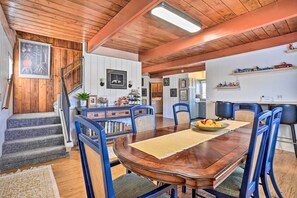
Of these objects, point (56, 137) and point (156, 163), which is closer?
point (156, 163)

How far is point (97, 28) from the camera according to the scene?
3.26m

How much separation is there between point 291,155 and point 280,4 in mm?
2877

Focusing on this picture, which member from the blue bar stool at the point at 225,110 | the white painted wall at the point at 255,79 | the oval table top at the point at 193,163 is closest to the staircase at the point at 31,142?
the oval table top at the point at 193,163

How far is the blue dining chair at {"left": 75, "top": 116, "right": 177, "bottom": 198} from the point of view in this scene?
0.73m

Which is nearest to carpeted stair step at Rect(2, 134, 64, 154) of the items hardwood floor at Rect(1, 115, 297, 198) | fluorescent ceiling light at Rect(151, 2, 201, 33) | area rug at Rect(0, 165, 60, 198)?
hardwood floor at Rect(1, 115, 297, 198)

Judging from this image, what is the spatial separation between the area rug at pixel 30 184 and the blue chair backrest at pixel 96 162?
131cm

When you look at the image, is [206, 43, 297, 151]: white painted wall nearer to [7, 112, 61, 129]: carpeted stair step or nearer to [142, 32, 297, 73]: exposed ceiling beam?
[142, 32, 297, 73]: exposed ceiling beam

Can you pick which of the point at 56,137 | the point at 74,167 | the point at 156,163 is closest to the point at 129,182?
the point at 156,163

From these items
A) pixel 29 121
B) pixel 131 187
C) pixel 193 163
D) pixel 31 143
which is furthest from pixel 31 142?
pixel 193 163

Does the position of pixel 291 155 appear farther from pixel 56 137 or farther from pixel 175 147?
pixel 56 137

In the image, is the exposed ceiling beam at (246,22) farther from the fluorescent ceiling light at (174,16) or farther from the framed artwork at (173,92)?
the framed artwork at (173,92)

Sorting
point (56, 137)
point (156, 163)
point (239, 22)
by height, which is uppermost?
point (239, 22)

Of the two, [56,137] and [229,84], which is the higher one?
[229,84]

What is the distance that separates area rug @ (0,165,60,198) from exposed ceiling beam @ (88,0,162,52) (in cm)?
257
